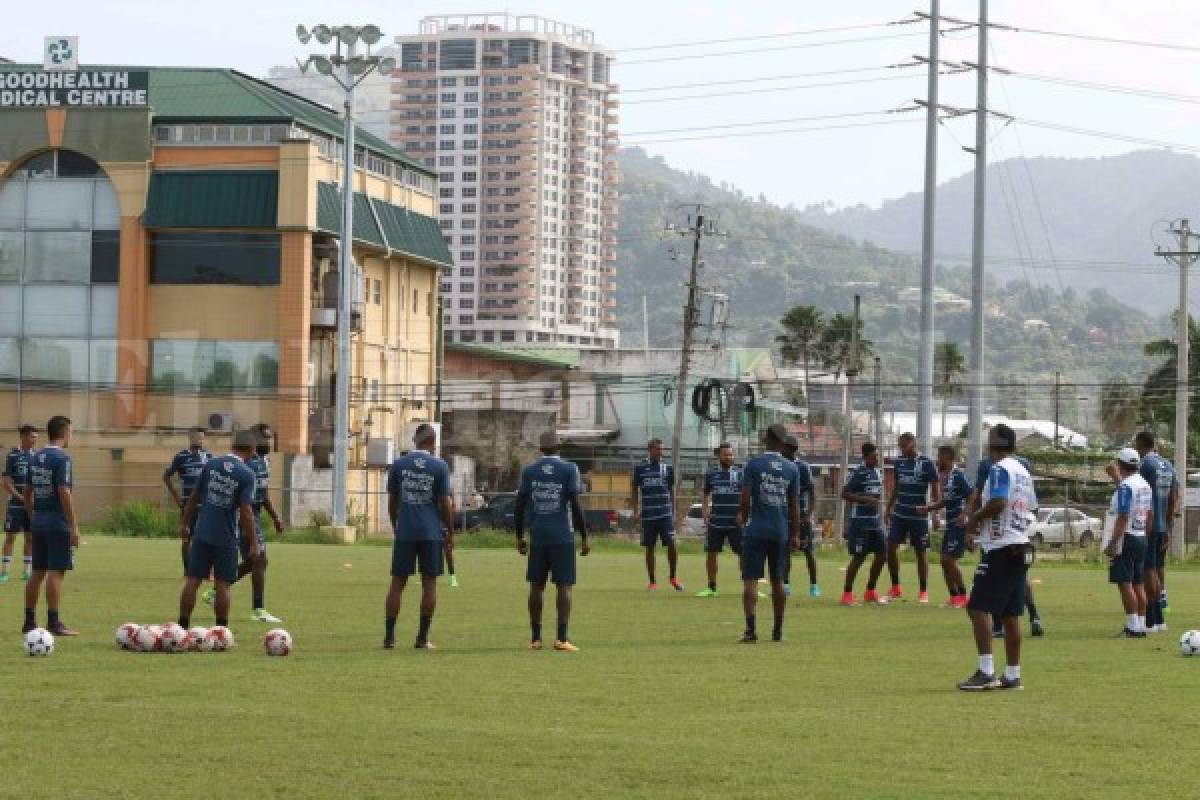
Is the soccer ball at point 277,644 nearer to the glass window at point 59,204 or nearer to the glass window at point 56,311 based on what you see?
the glass window at point 59,204

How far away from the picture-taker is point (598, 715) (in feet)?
47.2

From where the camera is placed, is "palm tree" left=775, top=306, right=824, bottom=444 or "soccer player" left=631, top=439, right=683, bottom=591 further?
"palm tree" left=775, top=306, right=824, bottom=444

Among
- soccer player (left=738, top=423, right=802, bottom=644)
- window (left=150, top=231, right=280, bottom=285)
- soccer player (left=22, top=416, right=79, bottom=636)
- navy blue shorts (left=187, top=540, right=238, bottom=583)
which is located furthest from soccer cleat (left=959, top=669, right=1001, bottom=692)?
window (left=150, top=231, right=280, bottom=285)

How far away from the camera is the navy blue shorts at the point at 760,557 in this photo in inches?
846

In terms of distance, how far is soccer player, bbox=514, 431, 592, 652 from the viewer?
20.1 metres

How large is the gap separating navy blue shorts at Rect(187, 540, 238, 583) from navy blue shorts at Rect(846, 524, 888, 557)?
10.6 meters

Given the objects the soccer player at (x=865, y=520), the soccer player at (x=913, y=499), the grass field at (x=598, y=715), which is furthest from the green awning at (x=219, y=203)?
the grass field at (x=598, y=715)

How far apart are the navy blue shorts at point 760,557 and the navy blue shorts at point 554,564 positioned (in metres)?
2.22

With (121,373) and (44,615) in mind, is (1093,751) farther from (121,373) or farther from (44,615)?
(121,373)

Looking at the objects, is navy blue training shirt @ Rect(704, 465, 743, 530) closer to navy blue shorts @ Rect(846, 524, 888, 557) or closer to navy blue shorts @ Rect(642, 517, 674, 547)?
navy blue shorts @ Rect(642, 517, 674, 547)

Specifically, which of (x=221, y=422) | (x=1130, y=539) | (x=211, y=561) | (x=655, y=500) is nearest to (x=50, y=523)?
(x=211, y=561)

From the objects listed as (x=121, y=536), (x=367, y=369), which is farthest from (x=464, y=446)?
(x=121, y=536)

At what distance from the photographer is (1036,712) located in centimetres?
1495

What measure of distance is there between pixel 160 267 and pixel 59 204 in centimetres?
427
